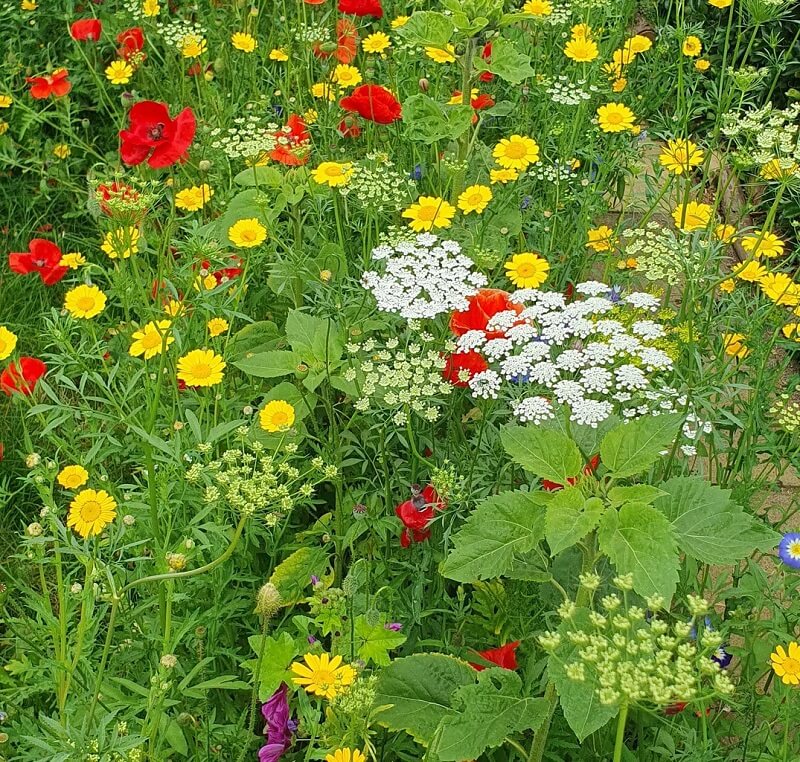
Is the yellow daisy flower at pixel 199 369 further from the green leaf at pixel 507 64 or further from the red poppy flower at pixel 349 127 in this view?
the green leaf at pixel 507 64

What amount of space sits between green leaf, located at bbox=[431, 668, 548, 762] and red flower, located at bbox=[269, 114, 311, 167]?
1.47 m

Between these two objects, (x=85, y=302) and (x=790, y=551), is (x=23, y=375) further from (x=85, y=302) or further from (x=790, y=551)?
(x=790, y=551)

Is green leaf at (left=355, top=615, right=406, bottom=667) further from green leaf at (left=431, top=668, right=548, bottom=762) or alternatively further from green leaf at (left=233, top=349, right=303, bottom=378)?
green leaf at (left=233, top=349, right=303, bottom=378)

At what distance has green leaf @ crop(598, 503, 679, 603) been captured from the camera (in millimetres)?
1581

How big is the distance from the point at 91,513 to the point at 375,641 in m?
0.66

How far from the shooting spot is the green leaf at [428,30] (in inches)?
109

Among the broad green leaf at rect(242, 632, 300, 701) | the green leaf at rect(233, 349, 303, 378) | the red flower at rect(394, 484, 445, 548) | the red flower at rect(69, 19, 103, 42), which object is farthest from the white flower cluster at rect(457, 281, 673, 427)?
the red flower at rect(69, 19, 103, 42)

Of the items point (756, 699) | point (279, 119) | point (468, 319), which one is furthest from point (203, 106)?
point (756, 699)

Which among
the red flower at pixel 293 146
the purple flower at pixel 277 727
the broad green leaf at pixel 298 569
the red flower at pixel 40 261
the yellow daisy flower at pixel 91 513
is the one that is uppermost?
the red flower at pixel 293 146

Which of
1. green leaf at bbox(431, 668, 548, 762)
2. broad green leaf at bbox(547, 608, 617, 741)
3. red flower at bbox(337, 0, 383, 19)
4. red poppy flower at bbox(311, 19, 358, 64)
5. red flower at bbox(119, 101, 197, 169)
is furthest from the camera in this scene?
red poppy flower at bbox(311, 19, 358, 64)

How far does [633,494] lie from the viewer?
169 cm

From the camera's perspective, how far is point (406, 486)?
237 centimetres

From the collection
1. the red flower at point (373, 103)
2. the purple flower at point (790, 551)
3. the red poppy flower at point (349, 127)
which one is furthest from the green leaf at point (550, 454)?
the red poppy flower at point (349, 127)

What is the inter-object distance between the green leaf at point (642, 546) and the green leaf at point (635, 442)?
0.10 meters
